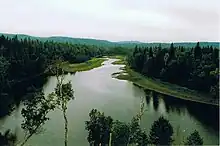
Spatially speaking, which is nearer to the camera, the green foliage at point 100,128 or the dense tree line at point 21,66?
the green foliage at point 100,128

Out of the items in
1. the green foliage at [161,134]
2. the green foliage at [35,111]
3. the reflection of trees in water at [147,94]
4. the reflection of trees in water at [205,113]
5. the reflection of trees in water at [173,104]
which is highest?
the green foliage at [35,111]

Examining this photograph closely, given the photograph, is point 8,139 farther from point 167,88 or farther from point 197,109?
point 167,88

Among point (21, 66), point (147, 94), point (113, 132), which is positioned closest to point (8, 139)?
point (113, 132)

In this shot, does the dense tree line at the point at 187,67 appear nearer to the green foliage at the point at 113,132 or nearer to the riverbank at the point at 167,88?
the riverbank at the point at 167,88

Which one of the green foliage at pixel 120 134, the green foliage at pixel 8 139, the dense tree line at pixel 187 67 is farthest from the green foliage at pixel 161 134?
the dense tree line at pixel 187 67

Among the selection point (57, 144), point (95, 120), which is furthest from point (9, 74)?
point (95, 120)

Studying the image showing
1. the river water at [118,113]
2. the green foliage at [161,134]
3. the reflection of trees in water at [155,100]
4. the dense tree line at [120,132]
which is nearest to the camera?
the dense tree line at [120,132]

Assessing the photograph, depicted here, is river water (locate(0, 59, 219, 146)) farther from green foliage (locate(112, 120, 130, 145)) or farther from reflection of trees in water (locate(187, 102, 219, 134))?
green foliage (locate(112, 120, 130, 145))
